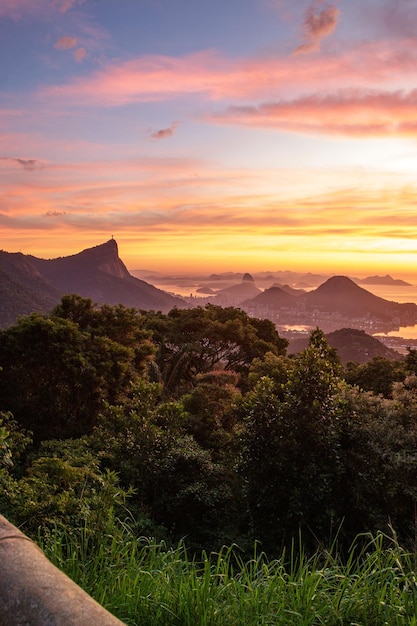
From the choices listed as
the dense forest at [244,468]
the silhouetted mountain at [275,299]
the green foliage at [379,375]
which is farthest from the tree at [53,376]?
the silhouetted mountain at [275,299]

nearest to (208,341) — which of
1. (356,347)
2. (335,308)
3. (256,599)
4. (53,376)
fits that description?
(53,376)

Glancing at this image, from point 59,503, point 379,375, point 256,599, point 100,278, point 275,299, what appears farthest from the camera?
point 275,299

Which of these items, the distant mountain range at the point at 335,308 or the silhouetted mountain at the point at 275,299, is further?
the silhouetted mountain at the point at 275,299

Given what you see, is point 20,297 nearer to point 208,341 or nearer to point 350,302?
point 208,341

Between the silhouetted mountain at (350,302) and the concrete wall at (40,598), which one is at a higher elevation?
the silhouetted mountain at (350,302)

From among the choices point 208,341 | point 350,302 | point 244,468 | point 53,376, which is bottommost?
point 244,468

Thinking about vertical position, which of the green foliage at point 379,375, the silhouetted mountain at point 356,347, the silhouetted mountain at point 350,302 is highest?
the silhouetted mountain at point 350,302

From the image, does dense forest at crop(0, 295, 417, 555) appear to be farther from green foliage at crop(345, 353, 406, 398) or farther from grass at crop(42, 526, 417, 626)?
green foliage at crop(345, 353, 406, 398)

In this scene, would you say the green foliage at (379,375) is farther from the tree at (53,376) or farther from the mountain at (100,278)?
the mountain at (100,278)

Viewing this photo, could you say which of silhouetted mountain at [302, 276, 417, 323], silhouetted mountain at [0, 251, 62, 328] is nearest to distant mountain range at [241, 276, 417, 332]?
silhouetted mountain at [302, 276, 417, 323]

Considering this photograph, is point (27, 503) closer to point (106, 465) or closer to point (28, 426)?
point (106, 465)
